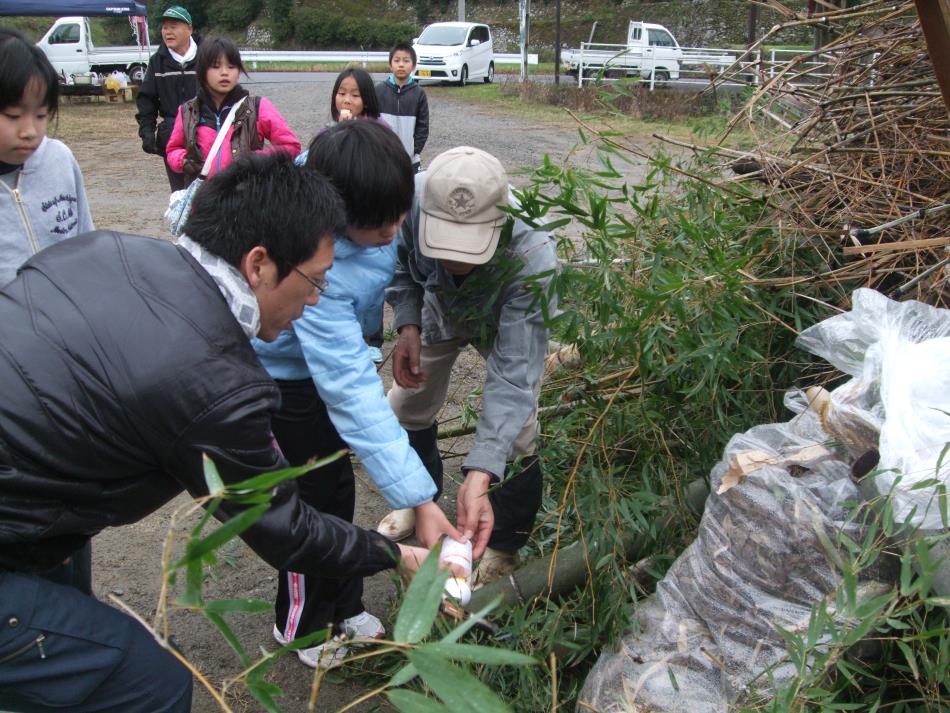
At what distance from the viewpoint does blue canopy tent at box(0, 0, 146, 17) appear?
53.3ft

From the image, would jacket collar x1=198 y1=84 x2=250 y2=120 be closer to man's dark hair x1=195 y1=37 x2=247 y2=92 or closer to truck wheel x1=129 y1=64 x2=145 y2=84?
man's dark hair x1=195 y1=37 x2=247 y2=92

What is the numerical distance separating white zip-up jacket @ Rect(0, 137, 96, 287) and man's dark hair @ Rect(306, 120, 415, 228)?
3.03ft

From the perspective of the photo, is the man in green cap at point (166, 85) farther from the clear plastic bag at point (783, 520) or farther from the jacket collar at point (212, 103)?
the clear plastic bag at point (783, 520)

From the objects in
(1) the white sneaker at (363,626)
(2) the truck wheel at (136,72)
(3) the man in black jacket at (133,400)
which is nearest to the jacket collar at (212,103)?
(1) the white sneaker at (363,626)

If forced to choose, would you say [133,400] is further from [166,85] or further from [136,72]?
[136,72]

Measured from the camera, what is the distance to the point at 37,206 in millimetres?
2465

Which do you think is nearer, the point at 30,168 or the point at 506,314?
the point at 506,314

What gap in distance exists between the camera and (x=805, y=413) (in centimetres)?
218

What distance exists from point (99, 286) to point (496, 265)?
3.69 ft

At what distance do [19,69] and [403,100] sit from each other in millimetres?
4515

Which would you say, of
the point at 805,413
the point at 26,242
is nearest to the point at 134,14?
the point at 26,242

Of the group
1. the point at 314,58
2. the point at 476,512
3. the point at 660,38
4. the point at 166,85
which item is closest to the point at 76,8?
the point at 314,58

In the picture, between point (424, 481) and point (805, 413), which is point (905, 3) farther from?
point (424, 481)

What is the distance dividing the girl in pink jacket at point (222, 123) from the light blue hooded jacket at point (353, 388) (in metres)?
2.44
